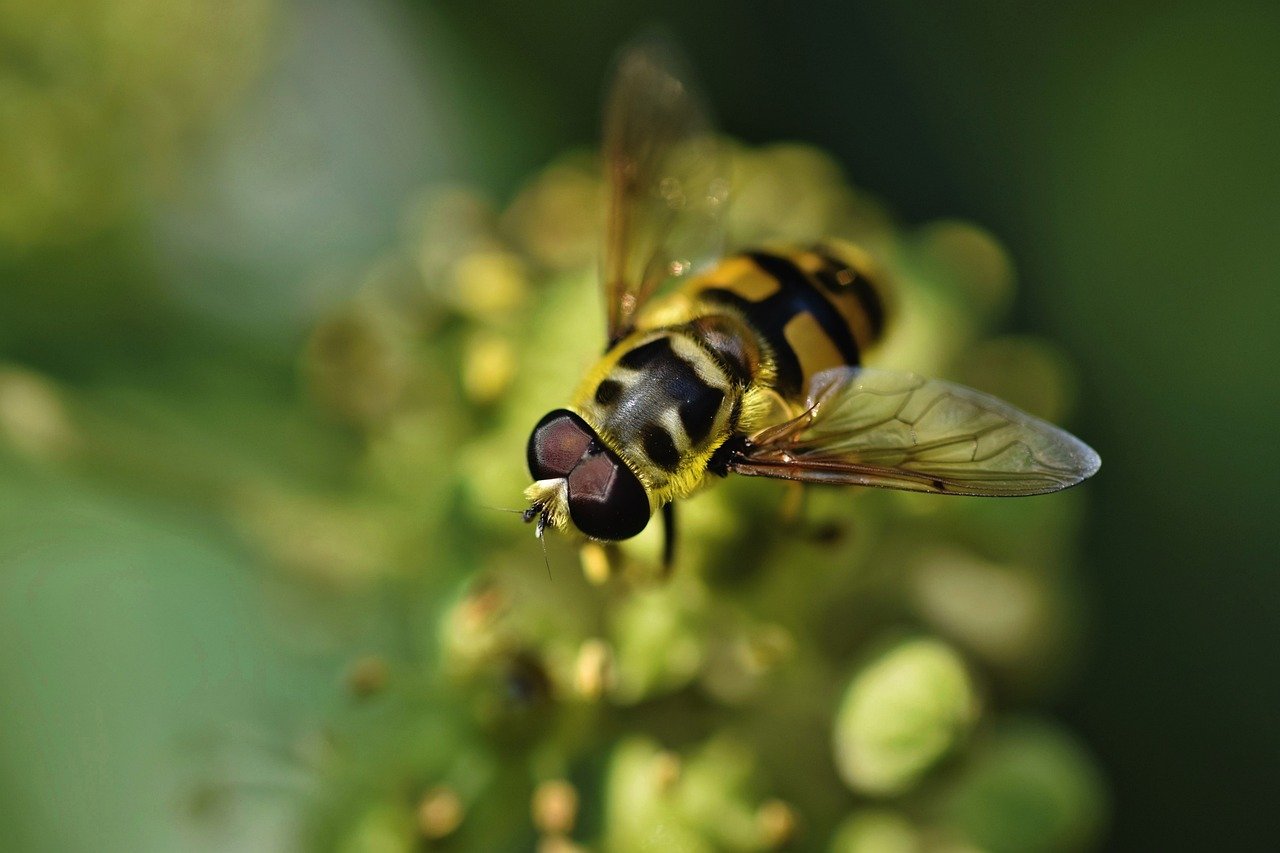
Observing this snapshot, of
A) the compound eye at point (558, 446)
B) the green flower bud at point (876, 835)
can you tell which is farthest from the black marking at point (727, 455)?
the green flower bud at point (876, 835)

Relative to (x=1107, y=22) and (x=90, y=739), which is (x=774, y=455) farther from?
(x=1107, y=22)

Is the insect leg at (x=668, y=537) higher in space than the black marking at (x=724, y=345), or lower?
lower

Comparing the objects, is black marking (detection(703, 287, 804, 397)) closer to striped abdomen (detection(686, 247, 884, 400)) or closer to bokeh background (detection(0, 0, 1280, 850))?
striped abdomen (detection(686, 247, 884, 400))

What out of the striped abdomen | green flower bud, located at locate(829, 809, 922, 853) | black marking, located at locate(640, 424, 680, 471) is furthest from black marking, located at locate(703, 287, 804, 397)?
green flower bud, located at locate(829, 809, 922, 853)

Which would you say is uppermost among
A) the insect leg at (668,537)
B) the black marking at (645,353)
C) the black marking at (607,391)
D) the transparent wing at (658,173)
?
the transparent wing at (658,173)

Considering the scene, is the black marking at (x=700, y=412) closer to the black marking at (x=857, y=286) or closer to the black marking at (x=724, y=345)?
the black marking at (x=724, y=345)

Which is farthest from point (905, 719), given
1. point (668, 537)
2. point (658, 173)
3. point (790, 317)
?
point (658, 173)

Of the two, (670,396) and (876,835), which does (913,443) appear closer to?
(670,396)
